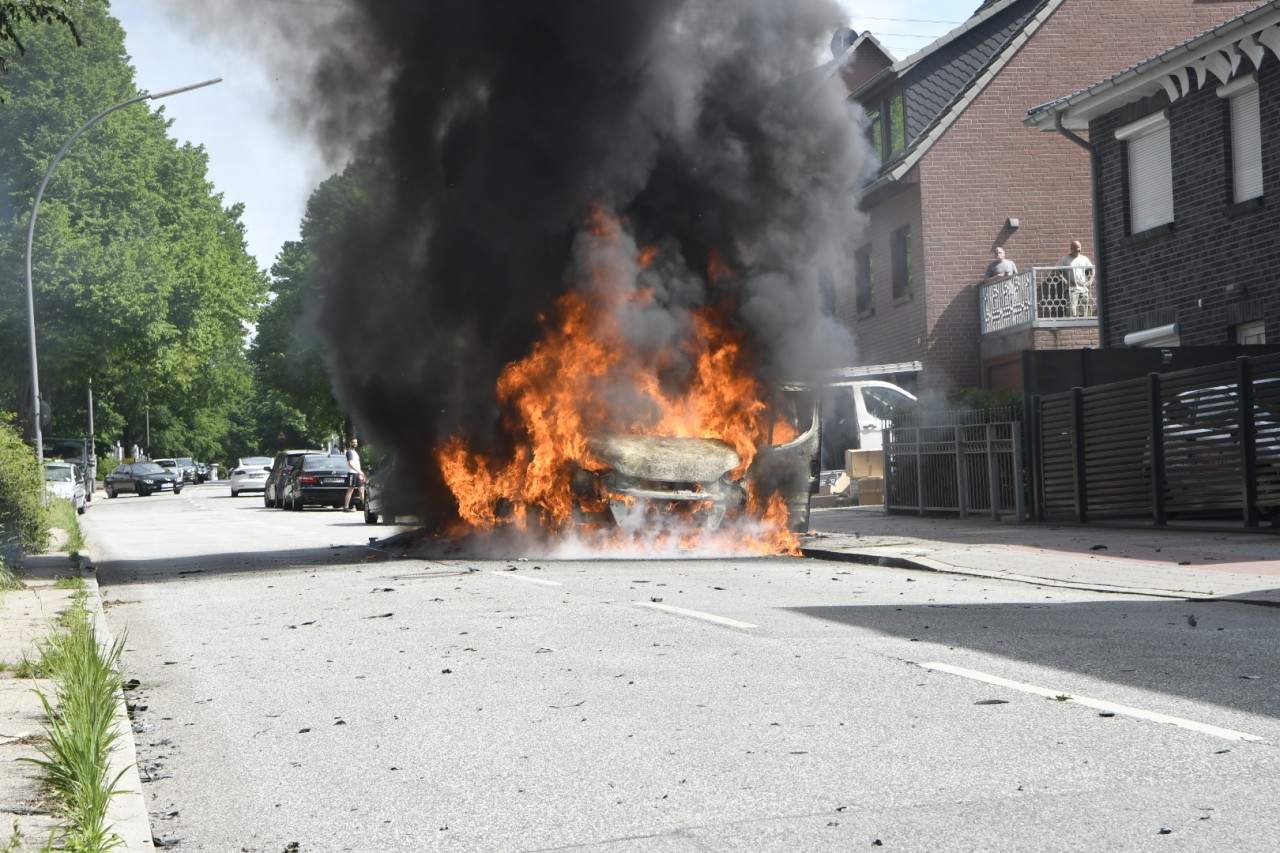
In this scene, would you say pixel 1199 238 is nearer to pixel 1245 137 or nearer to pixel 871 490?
pixel 1245 137

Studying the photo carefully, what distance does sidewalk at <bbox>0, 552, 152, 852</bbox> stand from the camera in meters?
4.38

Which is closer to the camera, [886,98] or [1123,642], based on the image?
[1123,642]

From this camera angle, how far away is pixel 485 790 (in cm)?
504

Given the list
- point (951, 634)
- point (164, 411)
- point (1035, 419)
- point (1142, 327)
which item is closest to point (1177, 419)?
point (1035, 419)

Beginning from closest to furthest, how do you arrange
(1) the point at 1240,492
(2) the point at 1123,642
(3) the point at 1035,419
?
(2) the point at 1123,642, (1) the point at 1240,492, (3) the point at 1035,419

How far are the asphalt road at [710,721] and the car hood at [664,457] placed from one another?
386 cm

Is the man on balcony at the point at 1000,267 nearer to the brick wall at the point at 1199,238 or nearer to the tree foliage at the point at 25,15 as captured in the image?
the brick wall at the point at 1199,238

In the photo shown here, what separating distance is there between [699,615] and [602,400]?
21.7 feet

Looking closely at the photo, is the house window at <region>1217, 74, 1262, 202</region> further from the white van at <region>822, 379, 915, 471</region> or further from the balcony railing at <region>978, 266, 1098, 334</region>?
the white van at <region>822, 379, 915, 471</region>

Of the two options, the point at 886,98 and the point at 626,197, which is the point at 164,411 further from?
the point at 626,197

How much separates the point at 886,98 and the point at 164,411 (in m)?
66.8

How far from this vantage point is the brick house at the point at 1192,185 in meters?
18.8

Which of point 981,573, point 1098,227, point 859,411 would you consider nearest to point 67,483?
point 859,411

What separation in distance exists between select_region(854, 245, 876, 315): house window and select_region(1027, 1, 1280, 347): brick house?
10.6 meters
